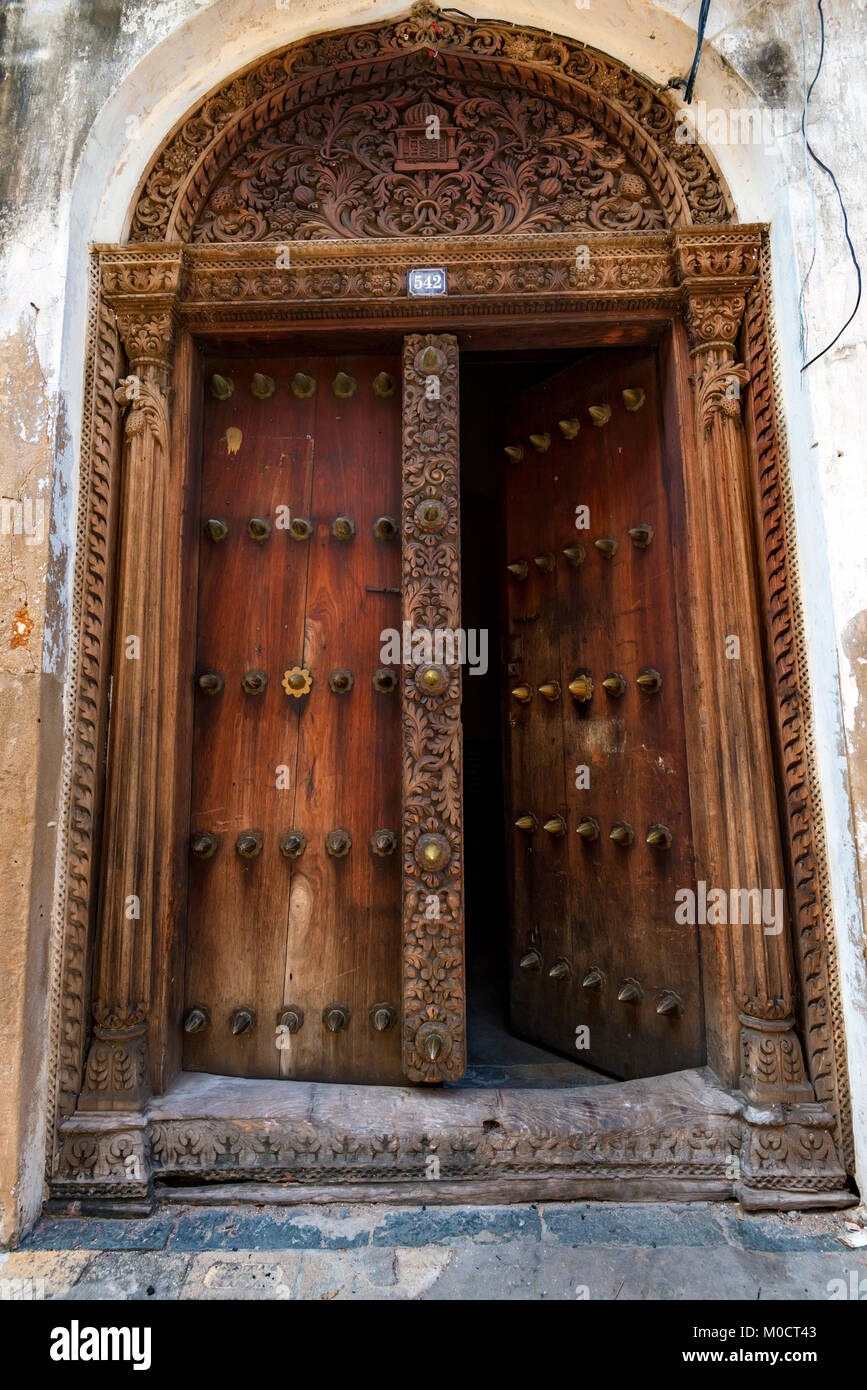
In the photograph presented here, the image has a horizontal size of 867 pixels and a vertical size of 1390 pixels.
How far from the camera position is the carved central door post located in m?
1.76

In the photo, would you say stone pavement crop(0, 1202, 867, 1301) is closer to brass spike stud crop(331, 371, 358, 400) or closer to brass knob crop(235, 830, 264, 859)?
brass knob crop(235, 830, 264, 859)

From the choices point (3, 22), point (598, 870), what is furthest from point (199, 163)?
point (598, 870)

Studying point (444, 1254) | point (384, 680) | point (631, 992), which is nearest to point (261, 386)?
point (384, 680)

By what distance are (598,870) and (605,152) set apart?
7.47 feet

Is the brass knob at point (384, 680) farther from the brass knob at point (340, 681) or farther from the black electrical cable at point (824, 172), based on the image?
the black electrical cable at point (824, 172)

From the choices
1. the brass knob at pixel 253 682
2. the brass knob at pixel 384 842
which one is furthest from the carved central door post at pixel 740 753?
the brass knob at pixel 253 682

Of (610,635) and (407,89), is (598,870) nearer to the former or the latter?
(610,635)

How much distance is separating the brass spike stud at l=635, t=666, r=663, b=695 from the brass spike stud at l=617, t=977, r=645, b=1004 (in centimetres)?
88

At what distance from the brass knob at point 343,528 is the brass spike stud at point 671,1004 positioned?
1666mm

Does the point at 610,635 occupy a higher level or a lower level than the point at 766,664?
higher

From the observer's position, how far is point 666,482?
2.25m

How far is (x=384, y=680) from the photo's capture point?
2184 mm

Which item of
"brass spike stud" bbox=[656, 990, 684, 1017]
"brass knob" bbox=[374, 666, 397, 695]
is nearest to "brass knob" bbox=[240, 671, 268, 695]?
"brass knob" bbox=[374, 666, 397, 695]

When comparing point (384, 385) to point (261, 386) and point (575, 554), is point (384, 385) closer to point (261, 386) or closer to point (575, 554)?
point (261, 386)
